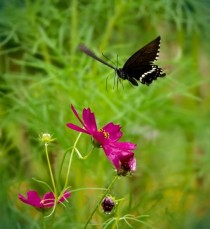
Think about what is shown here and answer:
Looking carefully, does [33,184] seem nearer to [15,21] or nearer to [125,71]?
[15,21]

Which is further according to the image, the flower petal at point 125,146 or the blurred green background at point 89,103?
the blurred green background at point 89,103

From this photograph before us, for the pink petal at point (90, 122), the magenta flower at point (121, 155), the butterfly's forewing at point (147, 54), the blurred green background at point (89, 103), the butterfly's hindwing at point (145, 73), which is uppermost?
the butterfly's forewing at point (147, 54)

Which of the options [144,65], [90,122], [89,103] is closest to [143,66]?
[144,65]

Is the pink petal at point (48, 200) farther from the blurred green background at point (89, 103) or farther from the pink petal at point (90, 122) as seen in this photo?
the blurred green background at point (89, 103)

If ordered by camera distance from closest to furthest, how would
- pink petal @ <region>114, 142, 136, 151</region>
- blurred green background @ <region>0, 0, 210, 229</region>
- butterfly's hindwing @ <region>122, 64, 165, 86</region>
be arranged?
pink petal @ <region>114, 142, 136, 151</region>
butterfly's hindwing @ <region>122, 64, 165, 86</region>
blurred green background @ <region>0, 0, 210, 229</region>

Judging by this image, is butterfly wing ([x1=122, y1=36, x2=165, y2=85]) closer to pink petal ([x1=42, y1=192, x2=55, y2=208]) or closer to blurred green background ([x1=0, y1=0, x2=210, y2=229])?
pink petal ([x1=42, y1=192, x2=55, y2=208])

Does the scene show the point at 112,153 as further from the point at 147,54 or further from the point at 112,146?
the point at 147,54

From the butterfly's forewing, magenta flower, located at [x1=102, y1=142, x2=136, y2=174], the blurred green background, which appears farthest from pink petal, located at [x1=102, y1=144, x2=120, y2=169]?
the blurred green background

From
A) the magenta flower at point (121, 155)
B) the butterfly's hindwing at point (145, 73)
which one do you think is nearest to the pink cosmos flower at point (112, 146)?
the magenta flower at point (121, 155)

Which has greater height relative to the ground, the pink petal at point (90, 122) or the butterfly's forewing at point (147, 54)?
the butterfly's forewing at point (147, 54)
